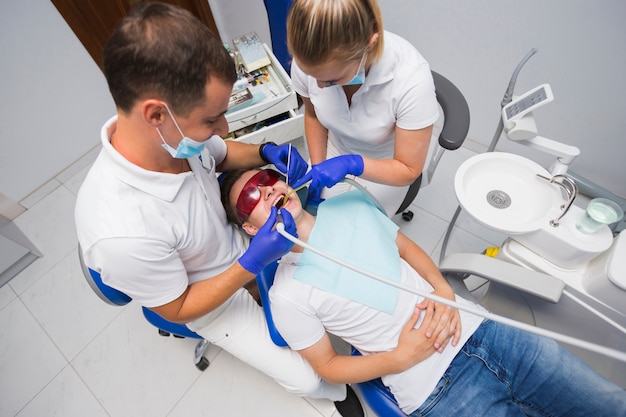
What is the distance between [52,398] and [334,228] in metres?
1.79

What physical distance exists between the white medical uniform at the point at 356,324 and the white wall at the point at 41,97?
2210 millimetres

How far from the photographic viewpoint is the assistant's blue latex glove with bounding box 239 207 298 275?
962 millimetres

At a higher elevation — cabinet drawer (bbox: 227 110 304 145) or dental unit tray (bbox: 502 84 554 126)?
dental unit tray (bbox: 502 84 554 126)

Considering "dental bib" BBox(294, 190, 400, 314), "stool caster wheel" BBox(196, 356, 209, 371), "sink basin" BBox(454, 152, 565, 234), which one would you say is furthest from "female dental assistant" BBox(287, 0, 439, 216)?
"stool caster wheel" BBox(196, 356, 209, 371)

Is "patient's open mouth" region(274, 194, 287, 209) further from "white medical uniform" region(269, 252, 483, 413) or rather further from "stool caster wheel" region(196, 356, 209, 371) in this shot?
"stool caster wheel" region(196, 356, 209, 371)

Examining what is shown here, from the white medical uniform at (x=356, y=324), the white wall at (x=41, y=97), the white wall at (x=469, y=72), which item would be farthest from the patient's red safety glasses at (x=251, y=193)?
the white wall at (x=41, y=97)

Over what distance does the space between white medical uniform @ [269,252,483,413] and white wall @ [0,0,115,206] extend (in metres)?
2.21

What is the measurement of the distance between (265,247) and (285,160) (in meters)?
0.54

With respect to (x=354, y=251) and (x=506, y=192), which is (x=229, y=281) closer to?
(x=354, y=251)

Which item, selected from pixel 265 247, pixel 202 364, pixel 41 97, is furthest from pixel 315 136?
pixel 41 97

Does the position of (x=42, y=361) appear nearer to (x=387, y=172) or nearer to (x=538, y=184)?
(x=387, y=172)

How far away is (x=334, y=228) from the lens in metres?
1.21

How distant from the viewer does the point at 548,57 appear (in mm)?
1716

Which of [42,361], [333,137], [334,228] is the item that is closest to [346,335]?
[334,228]
